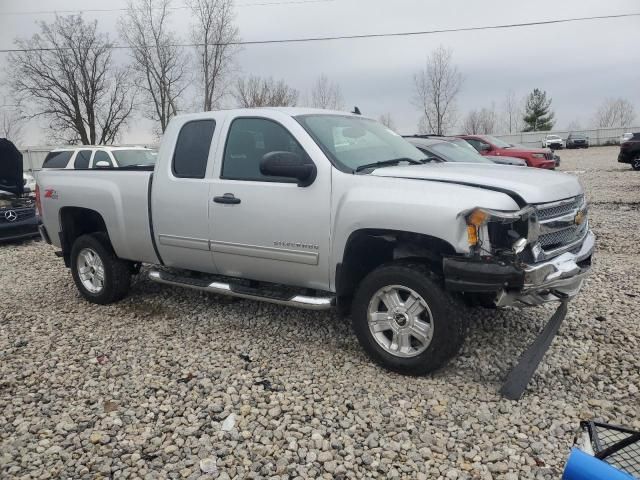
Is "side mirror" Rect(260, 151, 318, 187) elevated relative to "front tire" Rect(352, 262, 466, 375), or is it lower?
elevated

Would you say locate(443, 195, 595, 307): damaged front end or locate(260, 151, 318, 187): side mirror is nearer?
locate(443, 195, 595, 307): damaged front end

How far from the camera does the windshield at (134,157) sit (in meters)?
12.6

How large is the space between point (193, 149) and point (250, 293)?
56.2 inches

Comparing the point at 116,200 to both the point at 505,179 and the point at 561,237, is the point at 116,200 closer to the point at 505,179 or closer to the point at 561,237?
the point at 505,179

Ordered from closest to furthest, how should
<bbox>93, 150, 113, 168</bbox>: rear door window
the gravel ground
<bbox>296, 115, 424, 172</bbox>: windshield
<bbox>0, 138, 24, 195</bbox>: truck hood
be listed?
the gravel ground < <bbox>296, 115, 424, 172</bbox>: windshield < <bbox>0, 138, 24, 195</bbox>: truck hood < <bbox>93, 150, 113, 168</bbox>: rear door window

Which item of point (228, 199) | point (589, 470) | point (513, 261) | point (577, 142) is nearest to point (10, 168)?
Answer: point (228, 199)

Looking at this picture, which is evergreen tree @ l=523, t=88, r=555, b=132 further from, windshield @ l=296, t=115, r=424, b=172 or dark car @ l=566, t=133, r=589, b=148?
windshield @ l=296, t=115, r=424, b=172

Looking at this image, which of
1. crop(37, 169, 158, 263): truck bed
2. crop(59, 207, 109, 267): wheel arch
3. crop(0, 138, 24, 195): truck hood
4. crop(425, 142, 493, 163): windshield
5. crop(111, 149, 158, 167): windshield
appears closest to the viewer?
crop(37, 169, 158, 263): truck bed

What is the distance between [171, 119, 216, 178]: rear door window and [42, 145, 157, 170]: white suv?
26.6ft

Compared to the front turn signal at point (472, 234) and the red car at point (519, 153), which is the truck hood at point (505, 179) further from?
the red car at point (519, 153)

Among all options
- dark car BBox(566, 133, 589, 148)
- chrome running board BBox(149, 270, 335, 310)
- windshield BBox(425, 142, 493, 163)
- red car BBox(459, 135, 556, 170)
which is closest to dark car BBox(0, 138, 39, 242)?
chrome running board BBox(149, 270, 335, 310)

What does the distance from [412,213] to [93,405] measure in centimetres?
249

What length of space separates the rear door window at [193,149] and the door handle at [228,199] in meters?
0.34

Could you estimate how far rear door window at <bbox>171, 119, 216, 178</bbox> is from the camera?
176 inches
